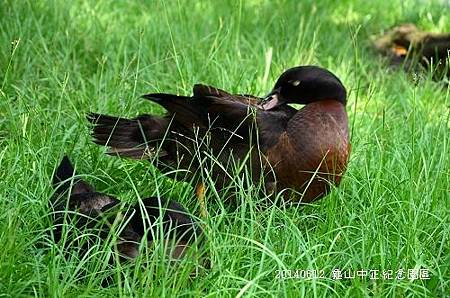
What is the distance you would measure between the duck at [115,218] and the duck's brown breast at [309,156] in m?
0.48

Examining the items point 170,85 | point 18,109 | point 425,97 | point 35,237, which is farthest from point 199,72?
point 35,237

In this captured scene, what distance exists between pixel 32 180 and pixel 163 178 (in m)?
0.57

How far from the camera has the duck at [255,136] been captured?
11.5 ft

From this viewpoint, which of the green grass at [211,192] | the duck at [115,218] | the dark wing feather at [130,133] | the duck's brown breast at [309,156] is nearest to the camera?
the green grass at [211,192]

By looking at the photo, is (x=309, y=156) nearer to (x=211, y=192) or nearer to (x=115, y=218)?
(x=211, y=192)

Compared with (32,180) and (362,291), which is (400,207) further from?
(32,180)

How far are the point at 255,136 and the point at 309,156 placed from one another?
238 mm

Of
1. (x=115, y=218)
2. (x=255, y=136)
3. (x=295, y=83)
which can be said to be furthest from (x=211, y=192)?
(x=295, y=83)

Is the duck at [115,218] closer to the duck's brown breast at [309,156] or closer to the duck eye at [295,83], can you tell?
the duck's brown breast at [309,156]

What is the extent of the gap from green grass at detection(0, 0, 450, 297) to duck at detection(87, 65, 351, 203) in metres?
0.11

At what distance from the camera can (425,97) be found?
557cm

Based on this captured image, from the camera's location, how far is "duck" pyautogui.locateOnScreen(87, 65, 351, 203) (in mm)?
3516

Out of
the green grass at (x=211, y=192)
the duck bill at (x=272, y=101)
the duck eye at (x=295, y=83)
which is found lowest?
the green grass at (x=211, y=192)

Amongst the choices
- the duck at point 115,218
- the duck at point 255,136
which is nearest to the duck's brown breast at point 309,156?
the duck at point 255,136
